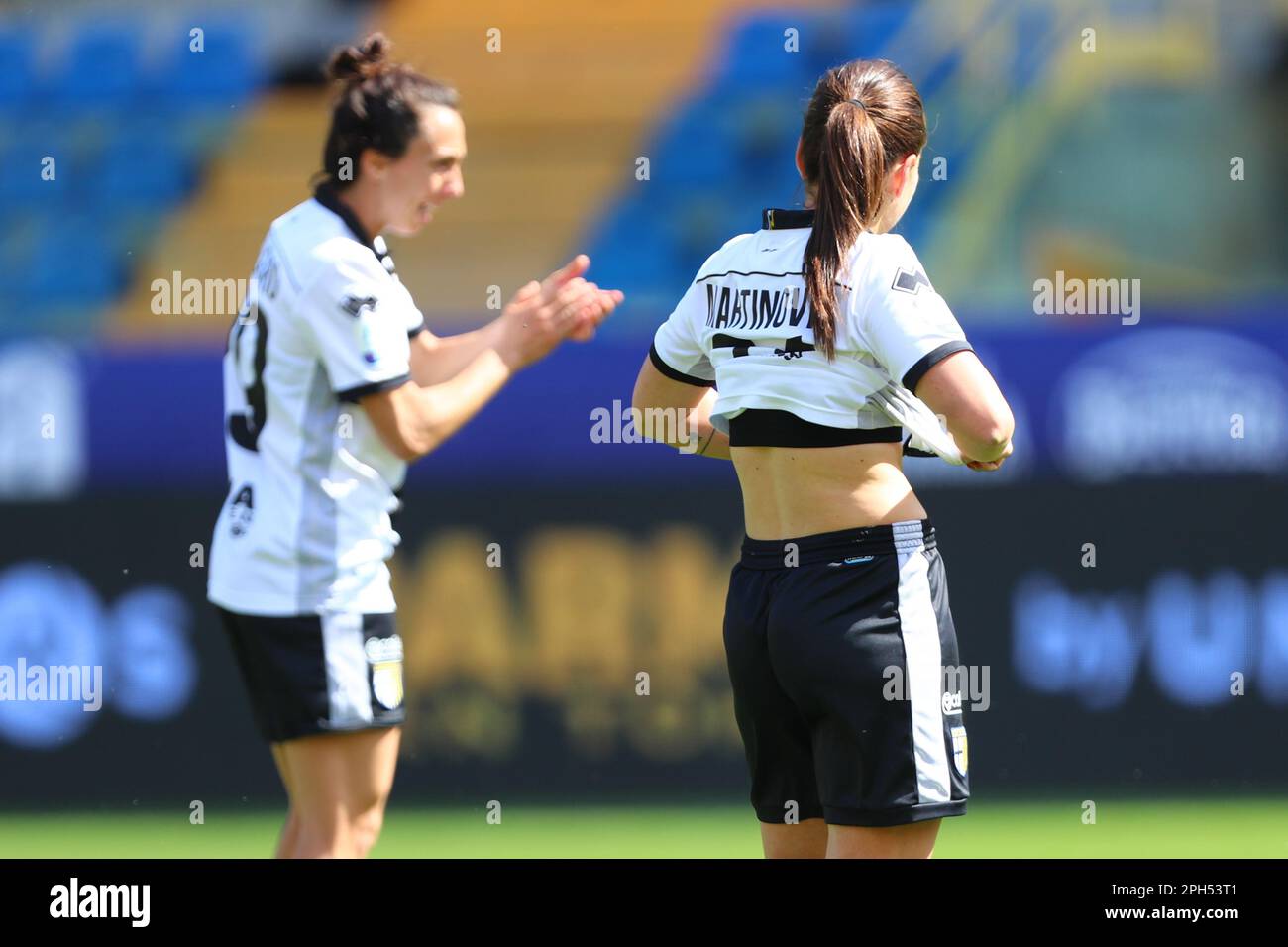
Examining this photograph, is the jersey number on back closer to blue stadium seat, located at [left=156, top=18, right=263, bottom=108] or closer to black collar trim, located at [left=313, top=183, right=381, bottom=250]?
black collar trim, located at [left=313, top=183, right=381, bottom=250]

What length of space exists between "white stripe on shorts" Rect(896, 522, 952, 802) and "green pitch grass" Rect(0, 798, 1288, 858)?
2.79 m

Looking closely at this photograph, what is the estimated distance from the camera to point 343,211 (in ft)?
10.9

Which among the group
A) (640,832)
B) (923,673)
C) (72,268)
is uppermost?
(72,268)

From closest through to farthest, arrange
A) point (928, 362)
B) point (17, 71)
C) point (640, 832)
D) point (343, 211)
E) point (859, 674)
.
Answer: point (928, 362) < point (859, 674) < point (343, 211) < point (640, 832) < point (17, 71)

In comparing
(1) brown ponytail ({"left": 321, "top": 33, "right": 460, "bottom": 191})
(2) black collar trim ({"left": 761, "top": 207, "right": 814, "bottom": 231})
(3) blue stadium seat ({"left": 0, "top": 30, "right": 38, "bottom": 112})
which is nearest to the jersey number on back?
(1) brown ponytail ({"left": 321, "top": 33, "right": 460, "bottom": 191})

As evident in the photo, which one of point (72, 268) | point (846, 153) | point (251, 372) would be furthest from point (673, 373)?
point (72, 268)

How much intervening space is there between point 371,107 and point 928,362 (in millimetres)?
1295

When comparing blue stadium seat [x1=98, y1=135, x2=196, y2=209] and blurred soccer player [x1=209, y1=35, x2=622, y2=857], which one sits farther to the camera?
blue stadium seat [x1=98, y1=135, x2=196, y2=209]

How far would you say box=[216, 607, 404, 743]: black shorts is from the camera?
3.17 meters

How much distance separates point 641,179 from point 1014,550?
3.44 meters

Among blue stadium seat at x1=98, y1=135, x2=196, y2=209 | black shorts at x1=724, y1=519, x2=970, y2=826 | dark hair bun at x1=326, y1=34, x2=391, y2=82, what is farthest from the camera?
blue stadium seat at x1=98, y1=135, x2=196, y2=209

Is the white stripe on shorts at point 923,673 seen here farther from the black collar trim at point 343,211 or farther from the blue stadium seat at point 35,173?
the blue stadium seat at point 35,173

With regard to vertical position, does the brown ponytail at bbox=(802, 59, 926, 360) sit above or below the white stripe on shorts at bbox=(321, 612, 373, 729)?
above

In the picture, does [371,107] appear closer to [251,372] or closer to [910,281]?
[251,372]
